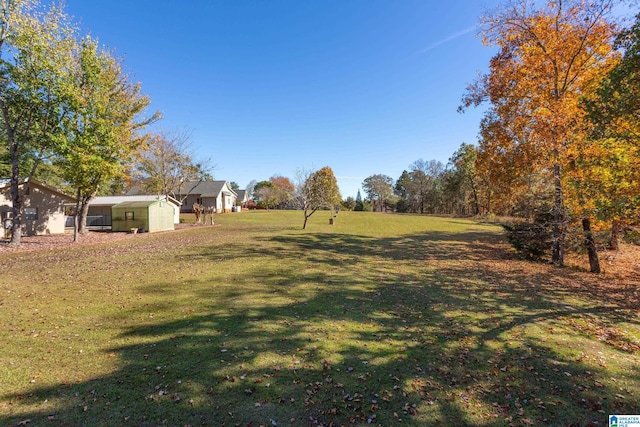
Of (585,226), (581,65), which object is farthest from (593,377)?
(581,65)

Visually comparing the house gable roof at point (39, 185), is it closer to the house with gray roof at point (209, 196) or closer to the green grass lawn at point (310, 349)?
the green grass lawn at point (310, 349)

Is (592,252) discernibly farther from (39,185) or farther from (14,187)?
(39,185)

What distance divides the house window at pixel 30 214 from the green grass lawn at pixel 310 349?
14631 millimetres

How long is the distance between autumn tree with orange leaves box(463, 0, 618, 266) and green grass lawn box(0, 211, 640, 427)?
5.65m

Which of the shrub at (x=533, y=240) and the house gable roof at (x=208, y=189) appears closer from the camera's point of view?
the shrub at (x=533, y=240)

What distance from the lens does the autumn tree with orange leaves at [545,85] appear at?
12.0 meters

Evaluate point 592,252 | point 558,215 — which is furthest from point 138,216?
point 592,252

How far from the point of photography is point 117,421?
3473 mm

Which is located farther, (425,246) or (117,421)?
(425,246)

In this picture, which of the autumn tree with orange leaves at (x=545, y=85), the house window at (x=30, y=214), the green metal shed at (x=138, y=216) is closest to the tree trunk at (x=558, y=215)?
the autumn tree with orange leaves at (x=545, y=85)

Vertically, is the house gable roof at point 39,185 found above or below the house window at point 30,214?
above

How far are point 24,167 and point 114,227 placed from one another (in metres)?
12.6

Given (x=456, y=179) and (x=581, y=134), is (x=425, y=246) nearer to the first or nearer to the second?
(x=581, y=134)

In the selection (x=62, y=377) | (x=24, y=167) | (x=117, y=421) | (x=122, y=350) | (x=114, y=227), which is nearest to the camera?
(x=117, y=421)
